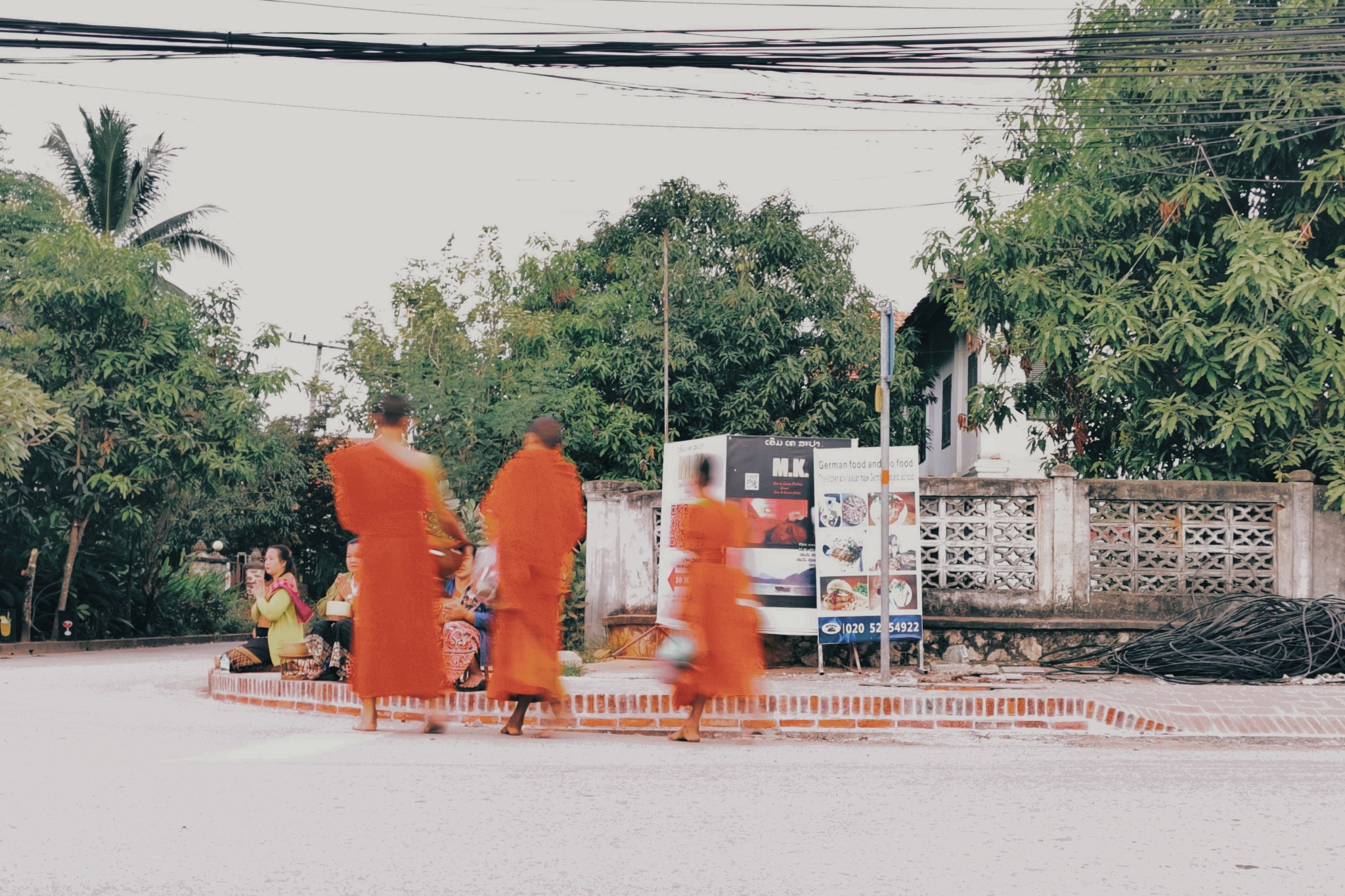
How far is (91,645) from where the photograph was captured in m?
24.6

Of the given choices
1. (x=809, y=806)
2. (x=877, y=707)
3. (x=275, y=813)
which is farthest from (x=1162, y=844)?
(x=877, y=707)

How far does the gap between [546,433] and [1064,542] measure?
7.03 m

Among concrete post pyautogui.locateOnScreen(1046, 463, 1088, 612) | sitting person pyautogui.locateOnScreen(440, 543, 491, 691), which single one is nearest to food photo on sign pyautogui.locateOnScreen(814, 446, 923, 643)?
concrete post pyautogui.locateOnScreen(1046, 463, 1088, 612)

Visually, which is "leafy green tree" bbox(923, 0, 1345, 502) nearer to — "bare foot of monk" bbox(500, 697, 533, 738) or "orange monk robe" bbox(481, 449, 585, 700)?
"orange monk robe" bbox(481, 449, 585, 700)

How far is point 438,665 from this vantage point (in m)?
8.56

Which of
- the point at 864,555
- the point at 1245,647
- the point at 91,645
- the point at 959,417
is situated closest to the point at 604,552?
the point at 864,555

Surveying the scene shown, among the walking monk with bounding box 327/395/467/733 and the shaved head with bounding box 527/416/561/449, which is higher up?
the shaved head with bounding box 527/416/561/449

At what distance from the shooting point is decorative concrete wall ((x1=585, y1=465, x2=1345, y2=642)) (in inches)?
550

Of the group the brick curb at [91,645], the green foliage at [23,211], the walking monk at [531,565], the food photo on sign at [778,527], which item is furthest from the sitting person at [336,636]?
the green foliage at [23,211]

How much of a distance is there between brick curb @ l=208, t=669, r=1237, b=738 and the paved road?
90 cm

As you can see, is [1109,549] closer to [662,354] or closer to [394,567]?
[394,567]

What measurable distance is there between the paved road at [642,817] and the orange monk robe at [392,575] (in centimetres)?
41

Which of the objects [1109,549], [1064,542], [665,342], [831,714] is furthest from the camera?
[665,342]

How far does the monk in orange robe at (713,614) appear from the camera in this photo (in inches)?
349
